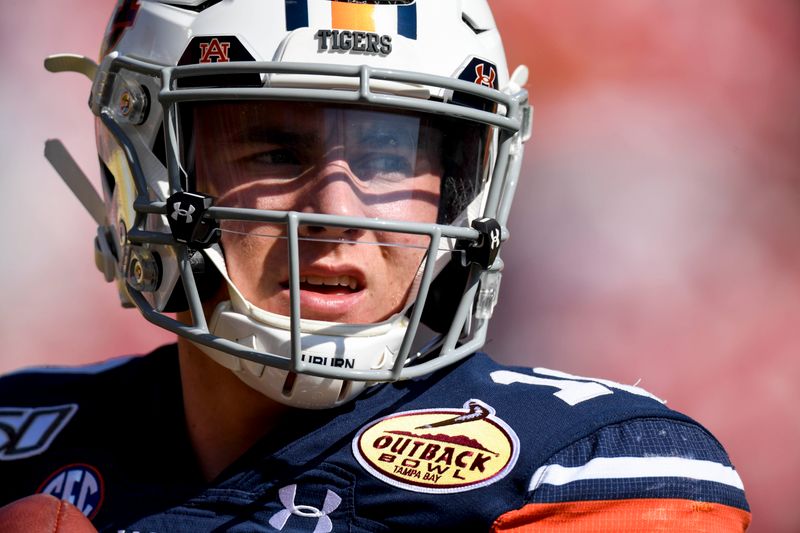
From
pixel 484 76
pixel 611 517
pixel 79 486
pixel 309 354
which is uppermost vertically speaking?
pixel 484 76

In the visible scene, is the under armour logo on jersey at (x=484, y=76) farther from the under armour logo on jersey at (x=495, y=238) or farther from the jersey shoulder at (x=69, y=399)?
the jersey shoulder at (x=69, y=399)

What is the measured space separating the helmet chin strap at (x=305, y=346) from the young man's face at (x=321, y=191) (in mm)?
24

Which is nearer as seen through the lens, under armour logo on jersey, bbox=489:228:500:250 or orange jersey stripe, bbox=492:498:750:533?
orange jersey stripe, bbox=492:498:750:533

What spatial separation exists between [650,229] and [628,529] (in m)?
1.59

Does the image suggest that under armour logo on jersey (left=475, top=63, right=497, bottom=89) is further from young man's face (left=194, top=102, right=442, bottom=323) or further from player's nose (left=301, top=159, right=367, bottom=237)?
player's nose (left=301, top=159, right=367, bottom=237)

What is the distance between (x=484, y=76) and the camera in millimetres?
1470

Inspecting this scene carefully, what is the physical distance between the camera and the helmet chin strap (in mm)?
1283

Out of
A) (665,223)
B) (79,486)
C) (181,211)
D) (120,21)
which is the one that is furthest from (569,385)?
(665,223)

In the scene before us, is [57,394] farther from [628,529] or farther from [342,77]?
[628,529]

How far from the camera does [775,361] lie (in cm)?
249

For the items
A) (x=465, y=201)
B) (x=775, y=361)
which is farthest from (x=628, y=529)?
(x=775, y=361)

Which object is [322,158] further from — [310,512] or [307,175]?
[310,512]

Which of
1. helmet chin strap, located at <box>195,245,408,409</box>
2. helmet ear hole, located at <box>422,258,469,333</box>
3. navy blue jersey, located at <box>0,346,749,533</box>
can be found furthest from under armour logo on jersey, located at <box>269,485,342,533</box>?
helmet ear hole, located at <box>422,258,469,333</box>

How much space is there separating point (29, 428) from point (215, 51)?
77 centimetres
